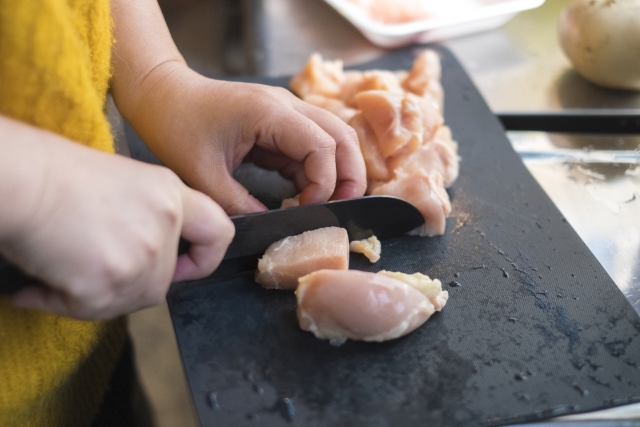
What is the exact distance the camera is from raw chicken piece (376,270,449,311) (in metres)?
1.04

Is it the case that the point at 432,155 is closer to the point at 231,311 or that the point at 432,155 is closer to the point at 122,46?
the point at 231,311

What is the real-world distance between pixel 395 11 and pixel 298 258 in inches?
49.4

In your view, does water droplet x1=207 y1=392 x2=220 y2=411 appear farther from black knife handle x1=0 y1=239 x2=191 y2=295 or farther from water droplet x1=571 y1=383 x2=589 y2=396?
water droplet x1=571 y1=383 x2=589 y2=396

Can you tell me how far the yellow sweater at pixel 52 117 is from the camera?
0.74 meters

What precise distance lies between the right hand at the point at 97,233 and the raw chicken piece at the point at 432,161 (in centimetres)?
66

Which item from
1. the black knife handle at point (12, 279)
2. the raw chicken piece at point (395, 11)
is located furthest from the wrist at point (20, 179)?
the raw chicken piece at point (395, 11)

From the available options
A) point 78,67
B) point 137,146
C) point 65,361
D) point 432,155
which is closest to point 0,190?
point 78,67

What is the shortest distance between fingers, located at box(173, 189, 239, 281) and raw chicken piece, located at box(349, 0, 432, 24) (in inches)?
54.8

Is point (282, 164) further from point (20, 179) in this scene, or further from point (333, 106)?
point (20, 179)

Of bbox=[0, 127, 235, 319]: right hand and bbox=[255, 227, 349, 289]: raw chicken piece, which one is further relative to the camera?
bbox=[255, 227, 349, 289]: raw chicken piece

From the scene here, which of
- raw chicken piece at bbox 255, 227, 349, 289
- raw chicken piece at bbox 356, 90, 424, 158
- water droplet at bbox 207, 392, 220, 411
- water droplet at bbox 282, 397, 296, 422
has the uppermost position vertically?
raw chicken piece at bbox 356, 90, 424, 158

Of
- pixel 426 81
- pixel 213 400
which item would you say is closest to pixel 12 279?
pixel 213 400

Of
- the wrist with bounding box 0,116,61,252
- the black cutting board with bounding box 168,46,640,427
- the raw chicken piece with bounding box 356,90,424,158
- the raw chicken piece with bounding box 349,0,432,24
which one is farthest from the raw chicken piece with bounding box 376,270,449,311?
the raw chicken piece with bounding box 349,0,432,24

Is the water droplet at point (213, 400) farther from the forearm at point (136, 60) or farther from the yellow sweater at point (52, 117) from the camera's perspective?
the forearm at point (136, 60)
